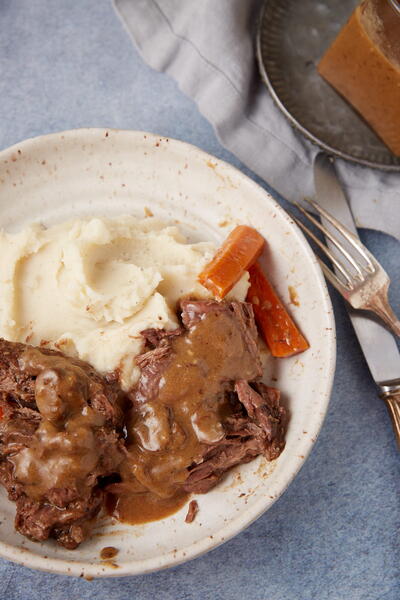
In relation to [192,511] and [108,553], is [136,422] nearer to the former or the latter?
[192,511]

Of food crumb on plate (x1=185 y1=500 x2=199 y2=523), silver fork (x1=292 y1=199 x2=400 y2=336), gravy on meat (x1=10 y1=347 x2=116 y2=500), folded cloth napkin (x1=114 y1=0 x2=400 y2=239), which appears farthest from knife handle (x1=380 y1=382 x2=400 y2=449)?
gravy on meat (x1=10 y1=347 x2=116 y2=500)

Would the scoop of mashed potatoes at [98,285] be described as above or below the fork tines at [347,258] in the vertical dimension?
below

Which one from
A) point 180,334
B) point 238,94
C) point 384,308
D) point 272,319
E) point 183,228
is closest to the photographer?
point 180,334

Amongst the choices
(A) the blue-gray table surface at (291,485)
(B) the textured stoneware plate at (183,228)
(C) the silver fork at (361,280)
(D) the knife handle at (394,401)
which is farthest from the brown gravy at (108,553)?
(C) the silver fork at (361,280)

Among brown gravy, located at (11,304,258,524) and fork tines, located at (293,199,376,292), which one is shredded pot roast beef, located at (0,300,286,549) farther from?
fork tines, located at (293,199,376,292)

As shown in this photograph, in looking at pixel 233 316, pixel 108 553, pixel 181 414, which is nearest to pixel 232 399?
pixel 181 414

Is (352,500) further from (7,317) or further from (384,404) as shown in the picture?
(7,317)

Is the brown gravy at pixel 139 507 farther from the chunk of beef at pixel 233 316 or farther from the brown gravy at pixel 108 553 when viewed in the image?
the chunk of beef at pixel 233 316
